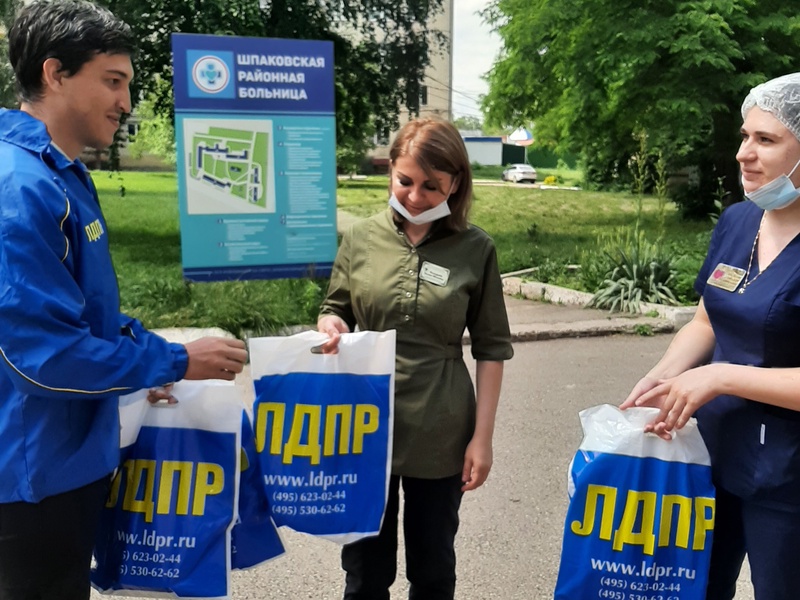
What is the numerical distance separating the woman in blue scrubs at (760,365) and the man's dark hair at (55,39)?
1.53m

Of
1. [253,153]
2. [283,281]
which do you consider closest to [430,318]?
[253,153]

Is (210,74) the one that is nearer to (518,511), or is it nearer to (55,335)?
(518,511)

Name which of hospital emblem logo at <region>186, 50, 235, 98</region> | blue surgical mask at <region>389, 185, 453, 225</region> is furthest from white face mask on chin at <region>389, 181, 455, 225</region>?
hospital emblem logo at <region>186, 50, 235, 98</region>

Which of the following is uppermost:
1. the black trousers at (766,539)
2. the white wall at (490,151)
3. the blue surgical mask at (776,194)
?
the blue surgical mask at (776,194)

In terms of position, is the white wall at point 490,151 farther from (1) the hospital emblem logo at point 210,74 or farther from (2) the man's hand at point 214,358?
(2) the man's hand at point 214,358

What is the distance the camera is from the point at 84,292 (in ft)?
5.41

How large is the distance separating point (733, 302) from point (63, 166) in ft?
5.12

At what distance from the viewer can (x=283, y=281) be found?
26.4 feet

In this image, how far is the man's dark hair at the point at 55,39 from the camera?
5.35ft

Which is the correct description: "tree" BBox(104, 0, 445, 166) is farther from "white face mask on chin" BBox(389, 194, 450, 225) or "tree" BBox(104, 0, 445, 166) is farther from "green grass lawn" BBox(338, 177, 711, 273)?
"white face mask on chin" BBox(389, 194, 450, 225)

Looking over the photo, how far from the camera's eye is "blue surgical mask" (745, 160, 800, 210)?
1868mm

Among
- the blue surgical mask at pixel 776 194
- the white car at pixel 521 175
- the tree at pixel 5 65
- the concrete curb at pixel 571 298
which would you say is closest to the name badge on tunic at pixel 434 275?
the blue surgical mask at pixel 776 194

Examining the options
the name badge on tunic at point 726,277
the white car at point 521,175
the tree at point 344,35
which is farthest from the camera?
the white car at point 521,175

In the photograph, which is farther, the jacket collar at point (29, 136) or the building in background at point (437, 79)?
the building in background at point (437, 79)
